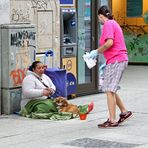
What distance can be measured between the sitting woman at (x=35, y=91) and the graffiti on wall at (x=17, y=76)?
0.25 metres

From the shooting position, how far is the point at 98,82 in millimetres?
12414

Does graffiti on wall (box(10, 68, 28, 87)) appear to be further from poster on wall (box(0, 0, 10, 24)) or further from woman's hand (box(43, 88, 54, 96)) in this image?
poster on wall (box(0, 0, 10, 24))

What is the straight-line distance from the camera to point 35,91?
30.4 feet

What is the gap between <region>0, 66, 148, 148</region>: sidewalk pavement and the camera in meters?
7.32

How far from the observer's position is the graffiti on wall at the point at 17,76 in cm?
965

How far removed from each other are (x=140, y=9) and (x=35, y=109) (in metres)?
11.1

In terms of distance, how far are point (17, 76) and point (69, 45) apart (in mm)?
→ 2113

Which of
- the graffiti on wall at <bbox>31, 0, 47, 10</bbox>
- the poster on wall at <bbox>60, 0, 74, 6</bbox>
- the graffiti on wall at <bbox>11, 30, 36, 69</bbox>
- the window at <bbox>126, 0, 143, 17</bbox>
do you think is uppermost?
the window at <bbox>126, 0, 143, 17</bbox>

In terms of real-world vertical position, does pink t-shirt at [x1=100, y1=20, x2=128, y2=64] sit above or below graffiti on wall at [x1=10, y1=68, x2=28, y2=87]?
above

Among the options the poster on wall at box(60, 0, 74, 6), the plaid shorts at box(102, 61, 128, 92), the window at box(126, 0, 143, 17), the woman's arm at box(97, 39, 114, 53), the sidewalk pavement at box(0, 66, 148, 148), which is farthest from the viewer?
the window at box(126, 0, 143, 17)

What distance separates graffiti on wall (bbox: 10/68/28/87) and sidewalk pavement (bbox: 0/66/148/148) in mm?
596

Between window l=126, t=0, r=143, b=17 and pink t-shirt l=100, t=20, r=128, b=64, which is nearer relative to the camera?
pink t-shirt l=100, t=20, r=128, b=64

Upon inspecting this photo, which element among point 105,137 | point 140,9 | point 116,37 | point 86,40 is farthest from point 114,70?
point 140,9

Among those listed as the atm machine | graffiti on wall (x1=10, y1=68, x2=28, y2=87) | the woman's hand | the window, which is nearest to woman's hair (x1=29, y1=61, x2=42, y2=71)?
graffiti on wall (x1=10, y1=68, x2=28, y2=87)
